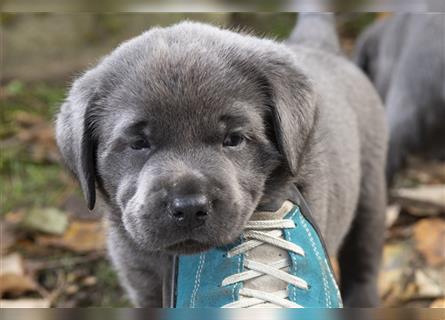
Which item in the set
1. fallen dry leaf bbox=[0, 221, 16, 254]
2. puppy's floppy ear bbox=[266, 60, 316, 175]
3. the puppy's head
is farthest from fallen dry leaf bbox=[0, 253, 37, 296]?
puppy's floppy ear bbox=[266, 60, 316, 175]

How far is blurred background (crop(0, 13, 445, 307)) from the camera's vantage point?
12.6ft

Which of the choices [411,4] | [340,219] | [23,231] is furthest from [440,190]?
[23,231]

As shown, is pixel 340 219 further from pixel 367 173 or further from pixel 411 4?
pixel 411 4

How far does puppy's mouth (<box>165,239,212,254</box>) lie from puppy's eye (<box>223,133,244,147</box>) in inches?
11.8

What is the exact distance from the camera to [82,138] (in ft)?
8.73

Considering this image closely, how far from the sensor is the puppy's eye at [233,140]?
2477mm

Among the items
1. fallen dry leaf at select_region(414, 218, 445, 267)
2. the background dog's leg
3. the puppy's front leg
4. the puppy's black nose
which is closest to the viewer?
the puppy's black nose

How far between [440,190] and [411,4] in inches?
74.2

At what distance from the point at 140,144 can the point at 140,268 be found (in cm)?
52

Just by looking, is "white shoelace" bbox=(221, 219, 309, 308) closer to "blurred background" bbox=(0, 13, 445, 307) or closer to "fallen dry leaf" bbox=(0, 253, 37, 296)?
"blurred background" bbox=(0, 13, 445, 307)

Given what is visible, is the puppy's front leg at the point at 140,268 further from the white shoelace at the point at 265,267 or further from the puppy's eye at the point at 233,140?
the puppy's eye at the point at 233,140

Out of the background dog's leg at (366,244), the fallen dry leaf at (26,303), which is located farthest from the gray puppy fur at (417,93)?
the fallen dry leaf at (26,303)

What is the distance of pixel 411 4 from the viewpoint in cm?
302

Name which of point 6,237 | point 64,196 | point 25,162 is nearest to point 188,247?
point 6,237
